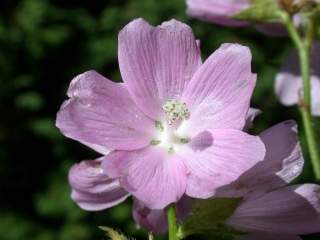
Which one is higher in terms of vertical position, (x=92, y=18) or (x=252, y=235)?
(x=252, y=235)

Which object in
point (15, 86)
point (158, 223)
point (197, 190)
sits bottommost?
point (15, 86)

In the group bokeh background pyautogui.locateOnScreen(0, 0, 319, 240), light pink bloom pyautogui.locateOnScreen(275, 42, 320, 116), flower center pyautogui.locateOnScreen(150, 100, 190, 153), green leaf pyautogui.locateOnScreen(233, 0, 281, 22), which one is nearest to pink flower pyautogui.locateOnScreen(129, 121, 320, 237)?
flower center pyautogui.locateOnScreen(150, 100, 190, 153)

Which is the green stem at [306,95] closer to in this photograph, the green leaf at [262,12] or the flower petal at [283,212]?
the green leaf at [262,12]

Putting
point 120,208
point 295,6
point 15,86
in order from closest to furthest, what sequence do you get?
point 295,6 < point 120,208 < point 15,86

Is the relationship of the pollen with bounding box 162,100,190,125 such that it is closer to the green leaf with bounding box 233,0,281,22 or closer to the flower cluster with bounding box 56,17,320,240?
the flower cluster with bounding box 56,17,320,240

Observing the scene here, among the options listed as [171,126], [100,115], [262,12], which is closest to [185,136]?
[171,126]

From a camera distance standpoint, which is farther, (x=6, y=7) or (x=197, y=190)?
(x=6, y=7)

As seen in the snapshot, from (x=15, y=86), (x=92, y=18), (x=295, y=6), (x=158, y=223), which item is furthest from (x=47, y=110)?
(x=158, y=223)

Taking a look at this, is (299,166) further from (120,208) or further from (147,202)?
(120,208)
